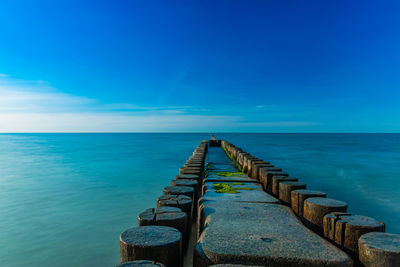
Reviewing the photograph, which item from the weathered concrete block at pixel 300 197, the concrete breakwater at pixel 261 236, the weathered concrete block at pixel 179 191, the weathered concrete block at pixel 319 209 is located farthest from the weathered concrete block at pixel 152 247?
the weathered concrete block at pixel 300 197

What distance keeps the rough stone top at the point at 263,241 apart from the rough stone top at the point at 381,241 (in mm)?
226

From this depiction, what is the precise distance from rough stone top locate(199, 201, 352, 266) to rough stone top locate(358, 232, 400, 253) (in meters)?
0.23

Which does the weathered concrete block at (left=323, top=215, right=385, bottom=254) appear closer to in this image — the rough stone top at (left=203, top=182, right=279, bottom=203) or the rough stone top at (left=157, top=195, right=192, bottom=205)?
the rough stone top at (left=203, top=182, right=279, bottom=203)

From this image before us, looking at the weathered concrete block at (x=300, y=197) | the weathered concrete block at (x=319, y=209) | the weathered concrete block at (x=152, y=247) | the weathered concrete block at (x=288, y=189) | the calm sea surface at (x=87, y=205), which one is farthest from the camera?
the calm sea surface at (x=87, y=205)

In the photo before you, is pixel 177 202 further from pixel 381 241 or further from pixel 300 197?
pixel 381 241

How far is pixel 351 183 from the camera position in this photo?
11.2 m

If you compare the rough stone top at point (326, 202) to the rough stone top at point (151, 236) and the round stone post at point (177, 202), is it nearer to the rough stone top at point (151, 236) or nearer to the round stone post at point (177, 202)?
the round stone post at point (177, 202)

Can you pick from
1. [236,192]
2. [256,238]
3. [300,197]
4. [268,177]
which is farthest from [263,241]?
[268,177]

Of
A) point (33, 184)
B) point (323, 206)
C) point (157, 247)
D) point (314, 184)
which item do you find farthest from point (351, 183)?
point (33, 184)

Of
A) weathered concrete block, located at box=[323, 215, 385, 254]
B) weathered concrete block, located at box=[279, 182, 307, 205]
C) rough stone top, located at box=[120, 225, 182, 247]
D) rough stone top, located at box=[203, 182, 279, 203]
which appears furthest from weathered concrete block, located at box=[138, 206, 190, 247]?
weathered concrete block, located at box=[279, 182, 307, 205]

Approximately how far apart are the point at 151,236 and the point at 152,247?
0.63ft

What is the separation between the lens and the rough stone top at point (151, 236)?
6.52ft

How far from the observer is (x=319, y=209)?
3.09 m

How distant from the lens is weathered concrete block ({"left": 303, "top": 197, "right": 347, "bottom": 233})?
119 inches
